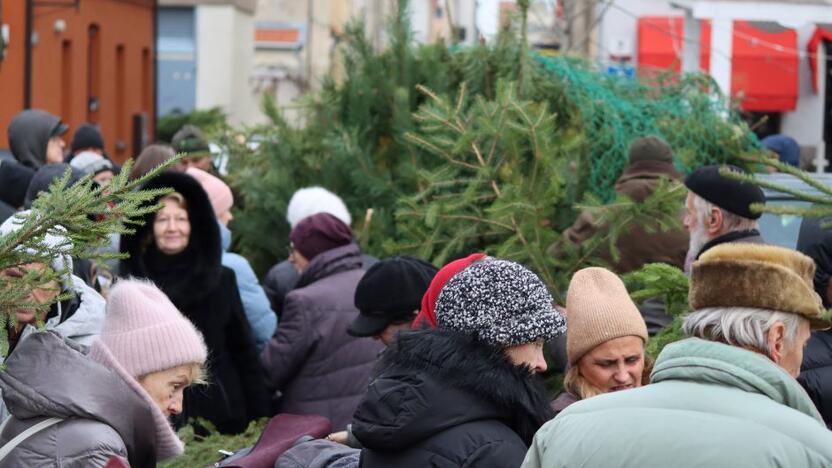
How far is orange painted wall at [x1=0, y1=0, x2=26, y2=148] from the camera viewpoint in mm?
20344

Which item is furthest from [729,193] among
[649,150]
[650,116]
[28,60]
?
[28,60]

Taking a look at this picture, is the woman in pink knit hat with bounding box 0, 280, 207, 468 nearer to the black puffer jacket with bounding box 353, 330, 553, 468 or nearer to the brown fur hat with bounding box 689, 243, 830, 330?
the black puffer jacket with bounding box 353, 330, 553, 468

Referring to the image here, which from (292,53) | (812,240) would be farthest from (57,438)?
(292,53)

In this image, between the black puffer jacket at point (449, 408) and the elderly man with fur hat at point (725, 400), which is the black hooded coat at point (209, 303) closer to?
the black puffer jacket at point (449, 408)

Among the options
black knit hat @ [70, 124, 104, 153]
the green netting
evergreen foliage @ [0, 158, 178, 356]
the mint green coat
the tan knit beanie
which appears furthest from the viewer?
black knit hat @ [70, 124, 104, 153]

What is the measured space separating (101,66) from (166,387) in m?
24.8

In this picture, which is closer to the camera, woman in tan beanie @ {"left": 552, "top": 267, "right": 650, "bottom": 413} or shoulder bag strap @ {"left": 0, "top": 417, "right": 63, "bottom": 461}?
shoulder bag strap @ {"left": 0, "top": 417, "right": 63, "bottom": 461}

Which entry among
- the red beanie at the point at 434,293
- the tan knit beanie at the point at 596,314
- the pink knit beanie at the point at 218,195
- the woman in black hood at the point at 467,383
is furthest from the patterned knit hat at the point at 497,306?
the pink knit beanie at the point at 218,195

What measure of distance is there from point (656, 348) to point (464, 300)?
1.65 m

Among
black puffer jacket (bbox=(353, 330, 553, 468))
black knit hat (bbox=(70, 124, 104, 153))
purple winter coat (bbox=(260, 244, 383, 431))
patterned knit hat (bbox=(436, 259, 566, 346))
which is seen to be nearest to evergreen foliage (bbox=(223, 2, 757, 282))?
purple winter coat (bbox=(260, 244, 383, 431))

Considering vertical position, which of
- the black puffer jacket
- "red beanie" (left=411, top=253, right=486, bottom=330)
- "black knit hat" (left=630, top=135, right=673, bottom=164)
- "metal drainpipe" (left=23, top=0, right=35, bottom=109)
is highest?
"metal drainpipe" (left=23, top=0, right=35, bottom=109)

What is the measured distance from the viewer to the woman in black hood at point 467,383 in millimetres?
3764

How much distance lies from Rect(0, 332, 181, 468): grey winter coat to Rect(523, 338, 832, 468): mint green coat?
117 centimetres

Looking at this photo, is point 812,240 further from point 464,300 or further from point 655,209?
point 464,300
